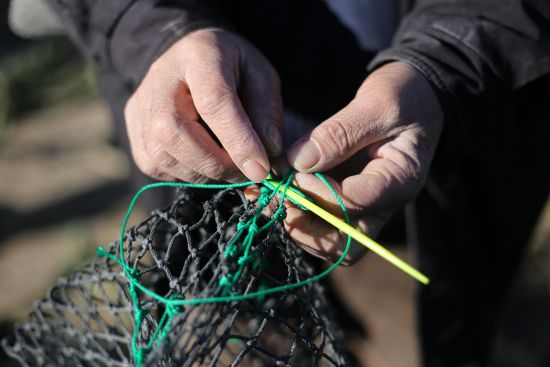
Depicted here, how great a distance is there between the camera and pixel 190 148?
105cm

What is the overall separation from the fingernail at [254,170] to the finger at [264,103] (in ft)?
0.24

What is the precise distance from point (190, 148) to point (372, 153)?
387mm

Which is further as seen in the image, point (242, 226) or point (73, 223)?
point (73, 223)

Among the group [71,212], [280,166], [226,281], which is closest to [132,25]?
[280,166]

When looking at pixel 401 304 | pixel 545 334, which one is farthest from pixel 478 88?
pixel 545 334

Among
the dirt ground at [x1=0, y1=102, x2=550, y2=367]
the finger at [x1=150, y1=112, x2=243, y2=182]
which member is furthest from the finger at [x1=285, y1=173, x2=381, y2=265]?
the dirt ground at [x1=0, y1=102, x2=550, y2=367]

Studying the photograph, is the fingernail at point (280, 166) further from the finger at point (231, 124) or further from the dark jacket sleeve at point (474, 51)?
the dark jacket sleeve at point (474, 51)

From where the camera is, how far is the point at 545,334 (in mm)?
2664

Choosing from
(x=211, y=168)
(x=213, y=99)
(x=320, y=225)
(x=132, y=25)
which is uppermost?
(x=132, y=25)

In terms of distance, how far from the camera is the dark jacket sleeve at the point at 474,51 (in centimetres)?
123

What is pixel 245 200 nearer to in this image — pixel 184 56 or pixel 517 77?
pixel 184 56

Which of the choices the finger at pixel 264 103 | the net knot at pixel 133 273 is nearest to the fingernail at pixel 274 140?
the finger at pixel 264 103

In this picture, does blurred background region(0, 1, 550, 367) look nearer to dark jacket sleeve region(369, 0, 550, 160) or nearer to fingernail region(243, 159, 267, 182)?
dark jacket sleeve region(369, 0, 550, 160)

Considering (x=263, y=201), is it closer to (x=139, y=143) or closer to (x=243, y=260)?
(x=243, y=260)
